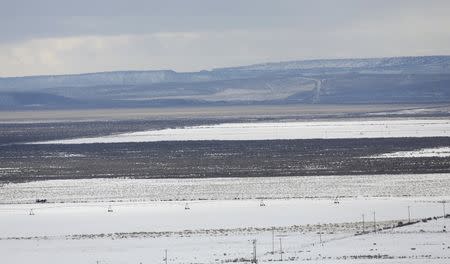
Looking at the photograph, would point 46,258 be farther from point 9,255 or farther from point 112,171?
point 112,171

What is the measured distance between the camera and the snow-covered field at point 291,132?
87500 mm

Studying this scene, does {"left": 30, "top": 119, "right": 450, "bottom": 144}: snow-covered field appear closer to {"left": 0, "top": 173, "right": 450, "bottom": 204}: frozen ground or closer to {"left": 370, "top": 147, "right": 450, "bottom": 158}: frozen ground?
{"left": 370, "top": 147, "right": 450, "bottom": 158}: frozen ground

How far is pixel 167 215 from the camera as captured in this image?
40.6m

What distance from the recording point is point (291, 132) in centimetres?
9456

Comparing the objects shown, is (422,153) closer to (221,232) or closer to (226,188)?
(226,188)

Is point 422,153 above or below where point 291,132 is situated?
below

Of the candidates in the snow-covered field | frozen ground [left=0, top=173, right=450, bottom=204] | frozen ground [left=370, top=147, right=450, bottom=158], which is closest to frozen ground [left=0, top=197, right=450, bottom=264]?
frozen ground [left=0, top=173, right=450, bottom=204]

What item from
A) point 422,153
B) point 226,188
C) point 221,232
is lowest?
point 221,232

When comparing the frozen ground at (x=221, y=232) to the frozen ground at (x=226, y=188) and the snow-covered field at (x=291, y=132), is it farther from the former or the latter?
the snow-covered field at (x=291, y=132)

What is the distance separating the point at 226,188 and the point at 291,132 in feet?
147

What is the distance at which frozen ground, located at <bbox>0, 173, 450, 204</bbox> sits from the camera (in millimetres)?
46562

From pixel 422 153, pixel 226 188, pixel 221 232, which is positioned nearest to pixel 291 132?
pixel 422 153

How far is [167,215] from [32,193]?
11.4 metres

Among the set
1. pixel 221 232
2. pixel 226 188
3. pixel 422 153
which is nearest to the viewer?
pixel 221 232
